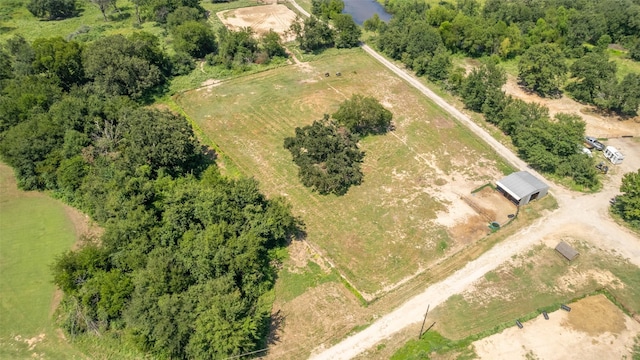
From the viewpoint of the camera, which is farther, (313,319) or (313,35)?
(313,35)

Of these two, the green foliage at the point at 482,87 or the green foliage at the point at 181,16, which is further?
the green foliage at the point at 181,16

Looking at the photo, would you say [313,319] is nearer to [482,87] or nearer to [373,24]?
[482,87]

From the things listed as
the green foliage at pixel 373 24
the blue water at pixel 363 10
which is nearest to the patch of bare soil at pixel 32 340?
the green foliage at pixel 373 24

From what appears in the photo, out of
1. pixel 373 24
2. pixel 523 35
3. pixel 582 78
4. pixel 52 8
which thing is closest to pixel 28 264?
pixel 373 24

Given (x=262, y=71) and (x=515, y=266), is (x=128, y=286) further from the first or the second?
(x=262, y=71)

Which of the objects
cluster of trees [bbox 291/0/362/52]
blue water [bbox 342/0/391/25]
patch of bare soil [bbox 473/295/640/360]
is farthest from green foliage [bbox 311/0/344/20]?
patch of bare soil [bbox 473/295/640/360]

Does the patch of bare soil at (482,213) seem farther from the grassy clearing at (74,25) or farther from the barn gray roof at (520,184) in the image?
the grassy clearing at (74,25)

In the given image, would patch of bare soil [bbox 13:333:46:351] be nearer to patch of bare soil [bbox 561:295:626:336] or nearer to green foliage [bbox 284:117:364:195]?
green foliage [bbox 284:117:364:195]
